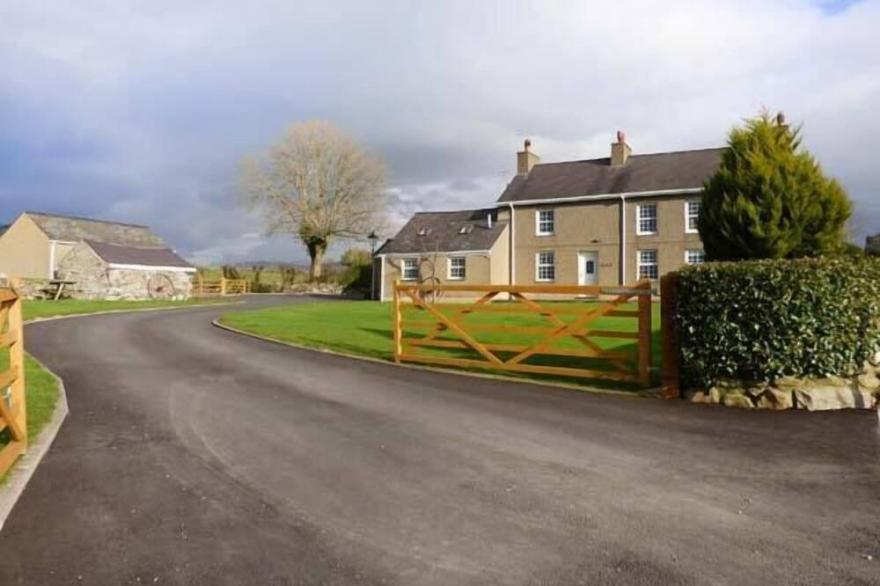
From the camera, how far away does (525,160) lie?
4047cm

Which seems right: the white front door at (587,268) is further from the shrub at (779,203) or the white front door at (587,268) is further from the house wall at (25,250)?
the house wall at (25,250)

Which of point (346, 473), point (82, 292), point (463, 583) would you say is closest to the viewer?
point (463, 583)

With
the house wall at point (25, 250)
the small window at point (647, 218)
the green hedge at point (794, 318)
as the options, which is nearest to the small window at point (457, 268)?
the small window at point (647, 218)

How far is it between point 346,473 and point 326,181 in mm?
52428

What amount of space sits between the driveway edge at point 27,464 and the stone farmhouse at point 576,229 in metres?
30.6

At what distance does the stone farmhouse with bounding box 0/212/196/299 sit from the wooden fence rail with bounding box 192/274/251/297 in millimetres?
1120

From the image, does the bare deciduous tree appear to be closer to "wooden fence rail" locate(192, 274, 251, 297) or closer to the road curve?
"wooden fence rail" locate(192, 274, 251, 297)

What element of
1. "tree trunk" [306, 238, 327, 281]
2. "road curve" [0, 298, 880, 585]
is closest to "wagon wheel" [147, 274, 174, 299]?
"tree trunk" [306, 238, 327, 281]

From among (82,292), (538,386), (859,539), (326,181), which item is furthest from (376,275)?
(859,539)

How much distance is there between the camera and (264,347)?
1554 cm

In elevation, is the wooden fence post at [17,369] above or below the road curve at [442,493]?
above

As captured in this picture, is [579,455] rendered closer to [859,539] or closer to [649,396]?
[859,539]

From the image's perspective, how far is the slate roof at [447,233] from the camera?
127ft

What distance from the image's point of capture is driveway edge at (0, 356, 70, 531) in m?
5.00
